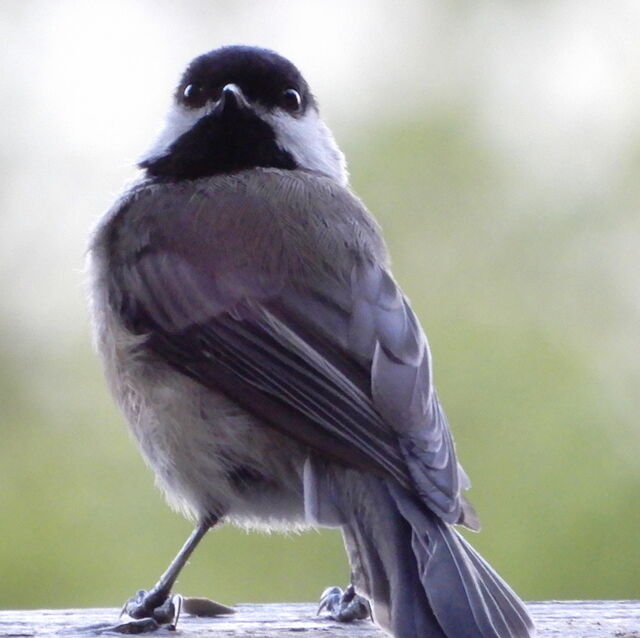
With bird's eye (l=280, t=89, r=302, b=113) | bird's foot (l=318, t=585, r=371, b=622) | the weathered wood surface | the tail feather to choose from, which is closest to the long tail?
the tail feather

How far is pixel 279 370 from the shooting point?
3.24 metres

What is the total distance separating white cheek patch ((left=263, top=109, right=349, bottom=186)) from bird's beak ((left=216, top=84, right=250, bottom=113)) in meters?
0.19

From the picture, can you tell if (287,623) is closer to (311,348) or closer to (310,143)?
(311,348)

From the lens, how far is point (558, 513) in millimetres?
4902

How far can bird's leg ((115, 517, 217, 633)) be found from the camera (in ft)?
10.8

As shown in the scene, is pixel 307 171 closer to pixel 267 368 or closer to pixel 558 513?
pixel 267 368

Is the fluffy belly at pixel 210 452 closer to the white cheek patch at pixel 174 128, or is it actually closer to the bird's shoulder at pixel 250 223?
the bird's shoulder at pixel 250 223

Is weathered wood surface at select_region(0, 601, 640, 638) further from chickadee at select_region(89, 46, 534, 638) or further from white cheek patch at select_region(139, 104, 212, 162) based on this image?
white cheek patch at select_region(139, 104, 212, 162)

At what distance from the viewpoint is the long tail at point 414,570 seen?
2869 millimetres

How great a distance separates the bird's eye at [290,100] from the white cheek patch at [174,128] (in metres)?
0.23

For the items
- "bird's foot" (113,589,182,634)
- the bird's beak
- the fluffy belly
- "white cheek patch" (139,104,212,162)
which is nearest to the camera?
"bird's foot" (113,589,182,634)

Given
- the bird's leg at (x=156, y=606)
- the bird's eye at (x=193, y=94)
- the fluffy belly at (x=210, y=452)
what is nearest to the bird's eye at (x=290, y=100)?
the bird's eye at (x=193, y=94)

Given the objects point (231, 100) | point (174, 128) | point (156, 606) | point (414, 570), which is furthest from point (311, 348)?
point (174, 128)

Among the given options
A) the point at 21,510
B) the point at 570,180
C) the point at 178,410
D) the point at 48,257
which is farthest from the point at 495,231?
the point at 178,410
